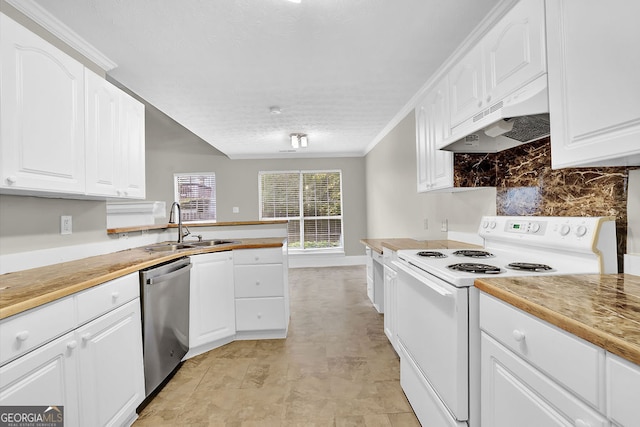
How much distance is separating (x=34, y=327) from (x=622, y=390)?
5.59 ft

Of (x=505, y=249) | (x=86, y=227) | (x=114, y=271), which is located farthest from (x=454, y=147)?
(x=86, y=227)

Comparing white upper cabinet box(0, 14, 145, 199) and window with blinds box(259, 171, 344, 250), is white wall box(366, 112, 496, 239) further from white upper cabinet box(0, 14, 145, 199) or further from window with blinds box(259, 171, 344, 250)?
white upper cabinet box(0, 14, 145, 199)

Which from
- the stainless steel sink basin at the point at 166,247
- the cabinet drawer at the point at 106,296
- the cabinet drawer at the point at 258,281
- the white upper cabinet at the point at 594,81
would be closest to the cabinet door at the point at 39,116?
the cabinet drawer at the point at 106,296

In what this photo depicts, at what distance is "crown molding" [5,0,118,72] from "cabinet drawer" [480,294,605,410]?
2.77 meters

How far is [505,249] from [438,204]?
4.23 ft

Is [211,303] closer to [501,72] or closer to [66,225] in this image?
[66,225]

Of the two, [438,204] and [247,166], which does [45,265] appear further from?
[247,166]

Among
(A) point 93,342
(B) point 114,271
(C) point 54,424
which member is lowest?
(C) point 54,424

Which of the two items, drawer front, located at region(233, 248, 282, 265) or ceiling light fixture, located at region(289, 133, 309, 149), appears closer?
drawer front, located at region(233, 248, 282, 265)

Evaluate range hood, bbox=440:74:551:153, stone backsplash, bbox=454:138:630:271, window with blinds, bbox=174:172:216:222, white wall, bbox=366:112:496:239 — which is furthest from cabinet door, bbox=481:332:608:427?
window with blinds, bbox=174:172:216:222

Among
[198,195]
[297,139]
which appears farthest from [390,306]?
[198,195]

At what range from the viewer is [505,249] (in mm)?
1908

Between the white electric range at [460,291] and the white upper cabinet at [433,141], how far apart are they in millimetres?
548

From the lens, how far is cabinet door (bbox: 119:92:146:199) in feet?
7.27
